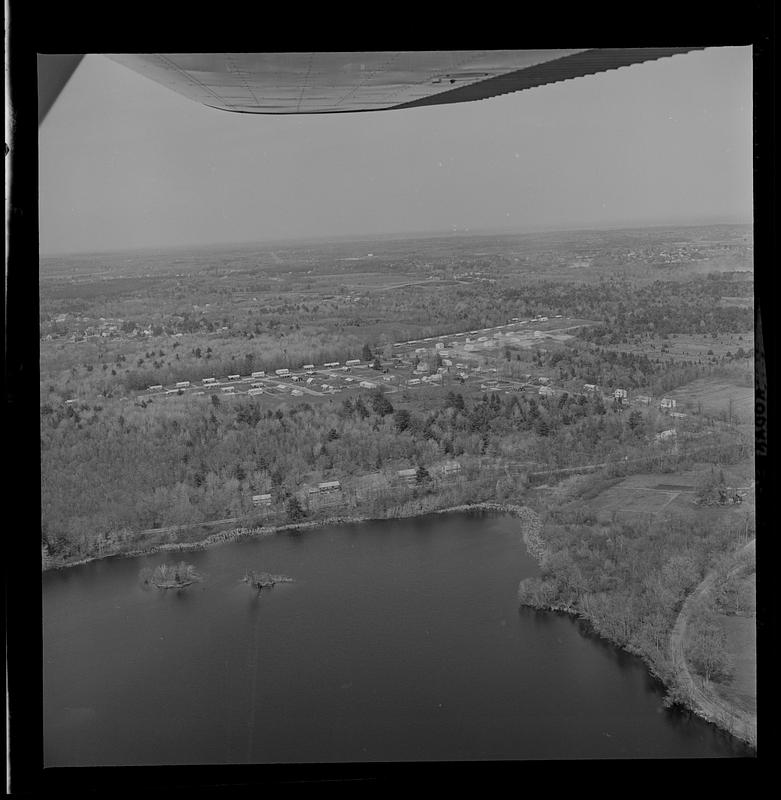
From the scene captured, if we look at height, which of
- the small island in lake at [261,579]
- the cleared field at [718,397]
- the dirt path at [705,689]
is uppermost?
the cleared field at [718,397]

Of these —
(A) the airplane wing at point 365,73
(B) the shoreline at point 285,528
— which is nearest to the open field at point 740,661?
(B) the shoreline at point 285,528

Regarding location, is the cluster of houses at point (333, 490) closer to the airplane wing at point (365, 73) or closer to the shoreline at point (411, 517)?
the shoreline at point (411, 517)

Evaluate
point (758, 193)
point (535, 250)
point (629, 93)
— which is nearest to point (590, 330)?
point (535, 250)

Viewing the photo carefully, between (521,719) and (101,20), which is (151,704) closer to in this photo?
(521,719)

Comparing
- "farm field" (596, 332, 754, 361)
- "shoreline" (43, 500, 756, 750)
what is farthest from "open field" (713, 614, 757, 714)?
"farm field" (596, 332, 754, 361)

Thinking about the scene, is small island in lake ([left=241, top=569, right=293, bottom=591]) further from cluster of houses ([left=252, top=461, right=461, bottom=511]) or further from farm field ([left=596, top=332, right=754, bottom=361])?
farm field ([left=596, top=332, right=754, bottom=361])

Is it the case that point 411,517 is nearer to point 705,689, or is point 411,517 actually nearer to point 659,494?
point 659,494
